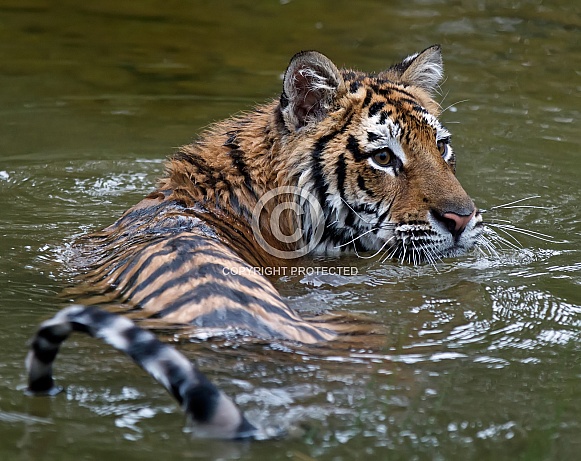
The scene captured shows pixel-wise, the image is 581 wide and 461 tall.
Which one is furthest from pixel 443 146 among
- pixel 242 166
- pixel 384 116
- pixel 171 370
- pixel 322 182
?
pixel 171 370

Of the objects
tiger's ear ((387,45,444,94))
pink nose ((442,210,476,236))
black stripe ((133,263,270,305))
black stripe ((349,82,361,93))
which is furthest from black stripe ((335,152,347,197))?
black stripe ((133,263,270,305))

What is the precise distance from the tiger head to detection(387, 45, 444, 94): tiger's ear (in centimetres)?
44

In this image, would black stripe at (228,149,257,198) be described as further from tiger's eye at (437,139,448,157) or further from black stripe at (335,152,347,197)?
tiger's eye at (437,139,448,157)

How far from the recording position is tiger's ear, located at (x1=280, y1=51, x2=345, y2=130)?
4113mm

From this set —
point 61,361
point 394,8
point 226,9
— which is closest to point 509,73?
point 394,8

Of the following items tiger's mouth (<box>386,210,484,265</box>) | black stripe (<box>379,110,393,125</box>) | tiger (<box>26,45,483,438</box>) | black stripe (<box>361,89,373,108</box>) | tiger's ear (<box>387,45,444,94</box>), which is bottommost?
tiger's mouth (<box>386,210,484,265</box>)

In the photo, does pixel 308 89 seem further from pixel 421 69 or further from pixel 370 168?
pixel 421 69

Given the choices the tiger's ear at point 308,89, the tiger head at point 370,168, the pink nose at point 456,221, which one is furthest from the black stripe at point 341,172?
the pink nose at point 456,221

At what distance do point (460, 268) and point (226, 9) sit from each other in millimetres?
5633

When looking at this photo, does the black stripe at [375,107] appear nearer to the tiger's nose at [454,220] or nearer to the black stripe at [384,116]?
the black stripe at [384,116]

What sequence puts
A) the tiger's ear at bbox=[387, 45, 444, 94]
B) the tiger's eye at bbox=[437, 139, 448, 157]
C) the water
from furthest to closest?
the tiger's ear at bbox=[387, 45, 444, 94] < the tiger's eye at bbox=[437, 139, 448, 157] < the water

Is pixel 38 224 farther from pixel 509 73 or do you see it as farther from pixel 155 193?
pixel 509 73

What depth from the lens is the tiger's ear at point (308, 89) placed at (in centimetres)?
411

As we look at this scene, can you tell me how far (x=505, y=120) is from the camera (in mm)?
6996
